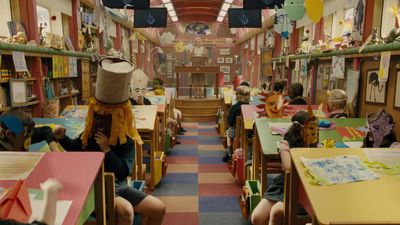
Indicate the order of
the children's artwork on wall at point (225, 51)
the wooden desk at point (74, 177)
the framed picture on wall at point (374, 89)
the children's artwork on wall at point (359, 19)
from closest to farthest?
the wooden desk at point (74, 177) < the framed picture on wall at point (374, 89) < the children's artwork on wall at point (359, 19) < the children's artwork on wall at point (225, 51)

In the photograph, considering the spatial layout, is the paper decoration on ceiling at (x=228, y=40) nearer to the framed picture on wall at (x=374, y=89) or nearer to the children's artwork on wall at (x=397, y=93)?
the framed picture on wall at (x=374, y=89)

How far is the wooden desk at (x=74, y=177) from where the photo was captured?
4.53 ft

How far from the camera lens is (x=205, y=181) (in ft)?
15.7

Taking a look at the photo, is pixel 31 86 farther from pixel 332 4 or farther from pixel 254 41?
pixel 254 41

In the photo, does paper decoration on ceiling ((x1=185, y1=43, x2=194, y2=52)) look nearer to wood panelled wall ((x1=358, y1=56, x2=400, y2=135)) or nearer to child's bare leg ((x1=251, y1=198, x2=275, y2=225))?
wood panelled wall ((x1=358, y1=56, x2=400, y2=135))

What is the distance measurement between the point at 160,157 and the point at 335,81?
2.67 metres

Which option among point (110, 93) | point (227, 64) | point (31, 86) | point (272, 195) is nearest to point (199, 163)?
point (31, 86)

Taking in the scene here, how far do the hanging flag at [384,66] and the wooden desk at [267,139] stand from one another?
465 millimetres

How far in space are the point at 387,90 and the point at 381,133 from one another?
3.68 feet

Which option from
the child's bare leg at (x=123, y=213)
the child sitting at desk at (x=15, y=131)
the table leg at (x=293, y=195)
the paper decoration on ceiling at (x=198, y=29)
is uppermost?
the paper decoration on ceiling at (x=198, y=29)

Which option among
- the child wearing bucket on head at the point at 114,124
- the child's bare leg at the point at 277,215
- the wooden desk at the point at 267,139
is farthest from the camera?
the wooden desk at the point at 267,139

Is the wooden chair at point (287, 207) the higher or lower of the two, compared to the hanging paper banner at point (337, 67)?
lower

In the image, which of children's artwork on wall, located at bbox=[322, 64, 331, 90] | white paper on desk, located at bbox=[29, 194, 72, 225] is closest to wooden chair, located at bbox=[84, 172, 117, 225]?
white paper on desk, located at bbox=[29, 194, 72, 225]

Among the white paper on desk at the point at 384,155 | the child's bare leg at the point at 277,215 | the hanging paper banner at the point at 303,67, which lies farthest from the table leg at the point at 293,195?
the hanging paper banner at the point at 303,67
